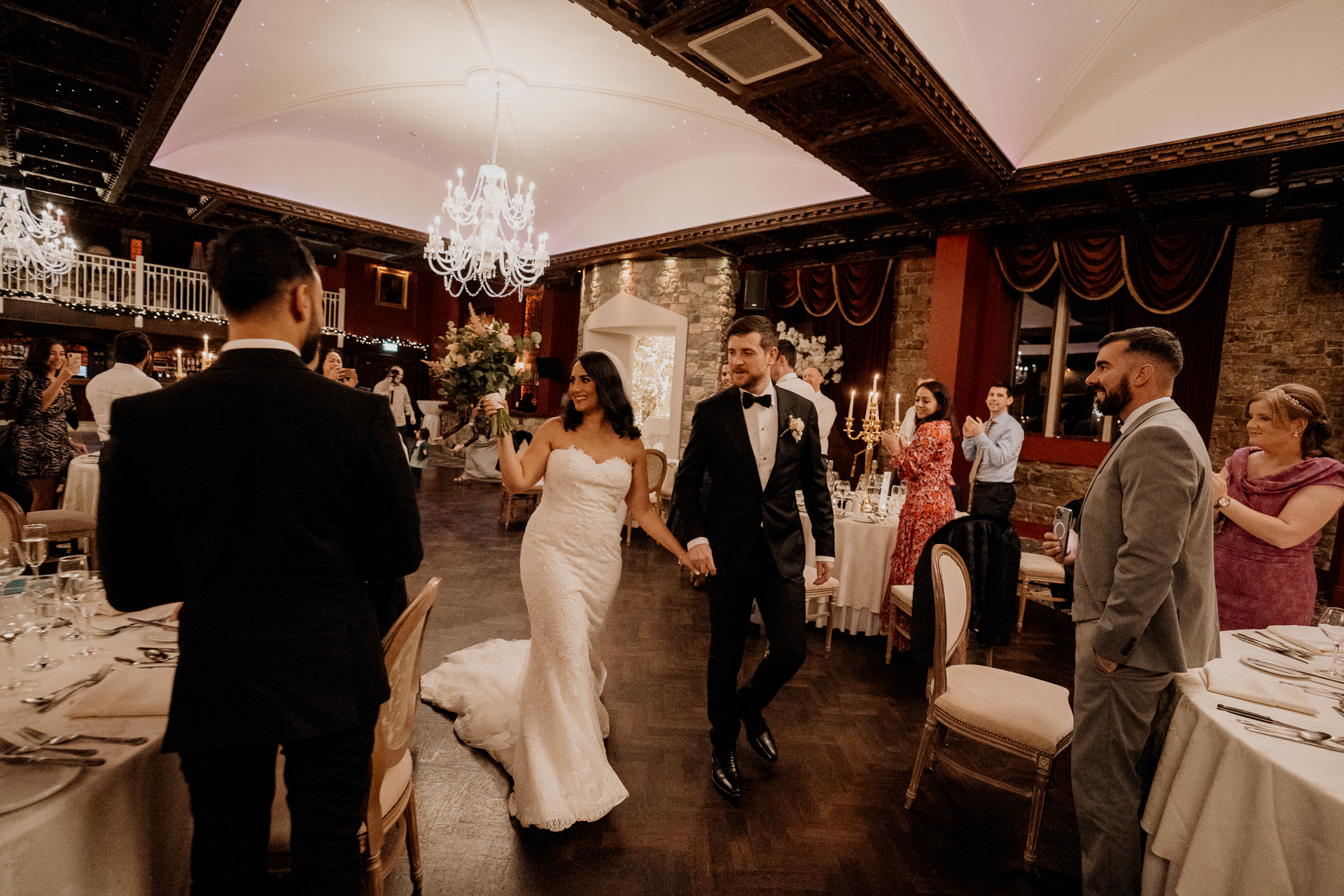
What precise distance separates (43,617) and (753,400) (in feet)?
7.52

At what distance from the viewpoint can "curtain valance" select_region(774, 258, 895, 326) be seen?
8539 mm

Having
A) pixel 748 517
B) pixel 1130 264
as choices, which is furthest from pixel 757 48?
pixel 1130 264

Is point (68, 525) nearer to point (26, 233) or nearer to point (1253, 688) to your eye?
point (1253, 688)

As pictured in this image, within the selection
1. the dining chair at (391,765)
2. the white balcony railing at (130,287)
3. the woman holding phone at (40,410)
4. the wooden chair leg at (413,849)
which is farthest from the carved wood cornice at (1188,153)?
the white balcony railing at (130,287)

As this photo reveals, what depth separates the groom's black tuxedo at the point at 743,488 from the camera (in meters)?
2.53

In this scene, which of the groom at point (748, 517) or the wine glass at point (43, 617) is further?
the groom at point (748, 517)

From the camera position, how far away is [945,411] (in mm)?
4238

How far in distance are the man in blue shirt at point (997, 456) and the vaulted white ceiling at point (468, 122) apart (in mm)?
3464

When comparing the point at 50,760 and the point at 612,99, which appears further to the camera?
the point at 612,99

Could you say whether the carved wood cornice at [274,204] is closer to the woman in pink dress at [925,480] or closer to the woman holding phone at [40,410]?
the woman holding phone at [40,410]

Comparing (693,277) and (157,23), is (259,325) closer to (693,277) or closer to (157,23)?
(157,23)

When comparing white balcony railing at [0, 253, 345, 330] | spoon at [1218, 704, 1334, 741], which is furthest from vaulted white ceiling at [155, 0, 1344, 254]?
spoon at [1218, 704, 1334, 741]

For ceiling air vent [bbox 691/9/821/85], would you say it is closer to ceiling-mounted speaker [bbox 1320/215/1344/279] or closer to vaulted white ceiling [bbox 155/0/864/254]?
vaulted white ceiling [bbox 155/0/864/254]

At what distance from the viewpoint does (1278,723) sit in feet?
5.26
